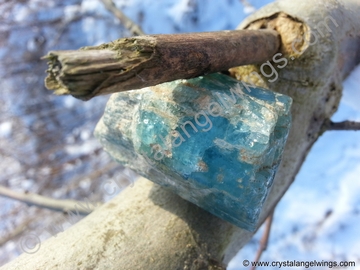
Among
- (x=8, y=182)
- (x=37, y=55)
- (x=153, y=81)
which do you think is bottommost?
(x=8, y=182)

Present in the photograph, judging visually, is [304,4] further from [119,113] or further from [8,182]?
[8,182]

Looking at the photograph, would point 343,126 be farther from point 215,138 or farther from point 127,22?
point 127,22

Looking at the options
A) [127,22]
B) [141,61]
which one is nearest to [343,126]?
[141,61]

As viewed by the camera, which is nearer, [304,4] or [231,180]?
[231,180]

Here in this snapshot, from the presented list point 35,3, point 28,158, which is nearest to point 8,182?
point 28,158

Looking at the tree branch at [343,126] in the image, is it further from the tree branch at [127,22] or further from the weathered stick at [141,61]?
the tree branch at [127,22]
